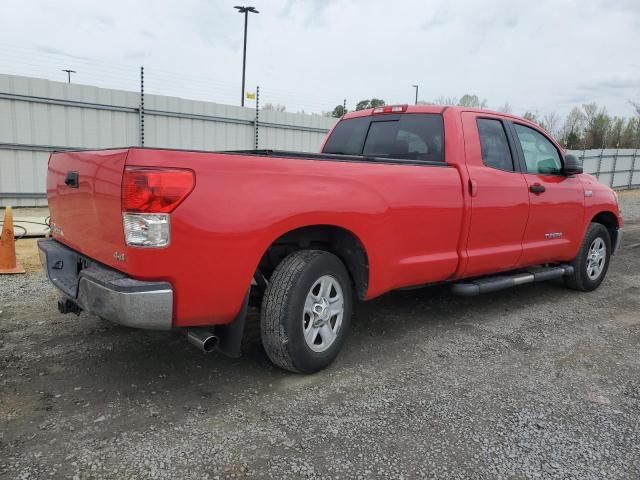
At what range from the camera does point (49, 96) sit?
10.6 metres

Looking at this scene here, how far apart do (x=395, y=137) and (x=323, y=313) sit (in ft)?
6.75

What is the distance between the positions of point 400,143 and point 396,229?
125 cm

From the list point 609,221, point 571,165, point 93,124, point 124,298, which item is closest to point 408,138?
point 571,165

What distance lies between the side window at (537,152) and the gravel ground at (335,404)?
1606 millimetres

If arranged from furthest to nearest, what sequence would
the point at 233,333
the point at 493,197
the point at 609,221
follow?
1. the point at 609,221
2. the point at 493,197
3. the point at 233,333

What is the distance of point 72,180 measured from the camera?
316cm

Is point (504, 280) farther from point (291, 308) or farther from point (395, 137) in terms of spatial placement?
point (291, 308)

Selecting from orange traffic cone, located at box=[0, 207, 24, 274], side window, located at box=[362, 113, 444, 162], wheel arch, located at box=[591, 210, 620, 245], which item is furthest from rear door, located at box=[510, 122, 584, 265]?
orange traffic cone, located at box=[0, 207, 24, 274]

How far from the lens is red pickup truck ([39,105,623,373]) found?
2631 mm

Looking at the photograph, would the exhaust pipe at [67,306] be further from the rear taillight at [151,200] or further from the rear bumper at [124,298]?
the rear taillight at [151,200]

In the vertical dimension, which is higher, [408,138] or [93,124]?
[93,124]

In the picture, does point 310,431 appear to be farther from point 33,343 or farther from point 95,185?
point 33,343

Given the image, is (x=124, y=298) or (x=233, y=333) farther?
(x=233, y=333)

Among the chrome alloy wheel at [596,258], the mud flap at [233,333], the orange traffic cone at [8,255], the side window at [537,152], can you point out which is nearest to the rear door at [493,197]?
the side window at [537,152]
